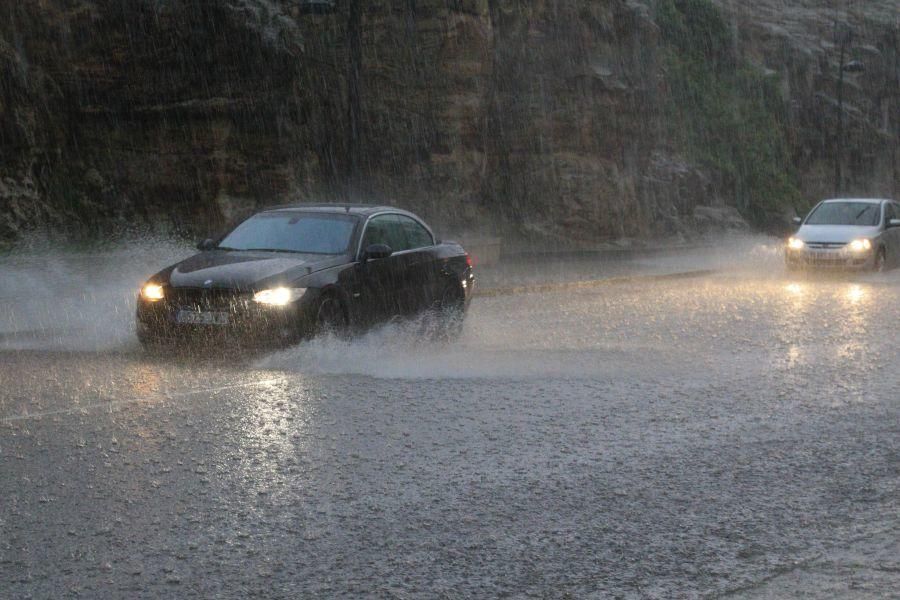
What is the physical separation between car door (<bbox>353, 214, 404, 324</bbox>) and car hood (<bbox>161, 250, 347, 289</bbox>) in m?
0.32

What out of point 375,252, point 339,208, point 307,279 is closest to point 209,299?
point 307,279

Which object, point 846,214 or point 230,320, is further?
point 846,214

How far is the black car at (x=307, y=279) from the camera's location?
1021 cm

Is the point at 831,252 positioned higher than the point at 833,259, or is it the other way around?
the point at 831,252

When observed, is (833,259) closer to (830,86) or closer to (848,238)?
(848,238)

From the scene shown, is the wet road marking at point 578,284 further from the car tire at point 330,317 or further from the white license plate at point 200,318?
the white license plate at point 200,318

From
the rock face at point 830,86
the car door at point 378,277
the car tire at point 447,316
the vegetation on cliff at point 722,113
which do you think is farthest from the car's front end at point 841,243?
the rock face at point 830,86

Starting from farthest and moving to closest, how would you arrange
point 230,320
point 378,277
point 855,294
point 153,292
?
1. point 855,294
2. point 378,277
3. point 153,292
4. point 230,320

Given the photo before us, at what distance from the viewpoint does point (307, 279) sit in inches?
414

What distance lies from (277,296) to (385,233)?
213cm

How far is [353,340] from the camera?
1100cm

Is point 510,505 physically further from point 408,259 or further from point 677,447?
point 408,259

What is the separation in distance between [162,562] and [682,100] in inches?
1609

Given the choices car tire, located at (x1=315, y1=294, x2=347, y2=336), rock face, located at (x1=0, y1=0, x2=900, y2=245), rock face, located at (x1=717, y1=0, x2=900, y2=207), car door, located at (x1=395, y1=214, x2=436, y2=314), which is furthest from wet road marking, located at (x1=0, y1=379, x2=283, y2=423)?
rock face, located at (x1=717, y1=0, x2=900, y2=207)
